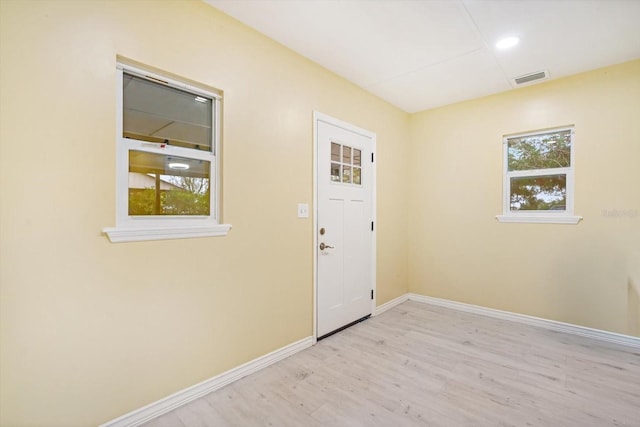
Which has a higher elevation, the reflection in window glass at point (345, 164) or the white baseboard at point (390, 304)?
the reflection in window glass at point (345, 164)

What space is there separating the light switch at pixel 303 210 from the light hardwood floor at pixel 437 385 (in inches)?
48.9

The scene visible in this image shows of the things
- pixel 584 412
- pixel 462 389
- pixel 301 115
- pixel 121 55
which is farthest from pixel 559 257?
pixel 121 55

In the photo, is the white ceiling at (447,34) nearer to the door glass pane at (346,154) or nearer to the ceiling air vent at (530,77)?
the ceiling air vent at (530,77)

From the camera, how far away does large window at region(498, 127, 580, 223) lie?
3189 mm

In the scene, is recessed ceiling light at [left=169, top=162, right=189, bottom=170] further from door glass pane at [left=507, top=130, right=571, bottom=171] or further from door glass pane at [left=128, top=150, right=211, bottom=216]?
door glass pane at [left=507, top=130, right=571, bottom=171]

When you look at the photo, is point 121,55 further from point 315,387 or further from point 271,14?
point 315,387

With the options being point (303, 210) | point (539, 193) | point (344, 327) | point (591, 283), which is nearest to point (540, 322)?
point (591, 283)

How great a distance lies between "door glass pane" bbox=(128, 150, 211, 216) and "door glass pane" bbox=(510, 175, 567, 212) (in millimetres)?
3449

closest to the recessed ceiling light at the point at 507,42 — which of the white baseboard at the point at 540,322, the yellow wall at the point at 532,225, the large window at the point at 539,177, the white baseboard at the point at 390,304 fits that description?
the yellow wall at the point at 532,225

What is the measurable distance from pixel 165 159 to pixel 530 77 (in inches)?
143

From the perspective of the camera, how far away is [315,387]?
2.14 meters

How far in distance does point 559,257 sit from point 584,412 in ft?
5.77

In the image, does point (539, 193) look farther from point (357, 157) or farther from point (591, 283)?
point (357, 157)

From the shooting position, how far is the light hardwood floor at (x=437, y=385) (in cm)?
184
